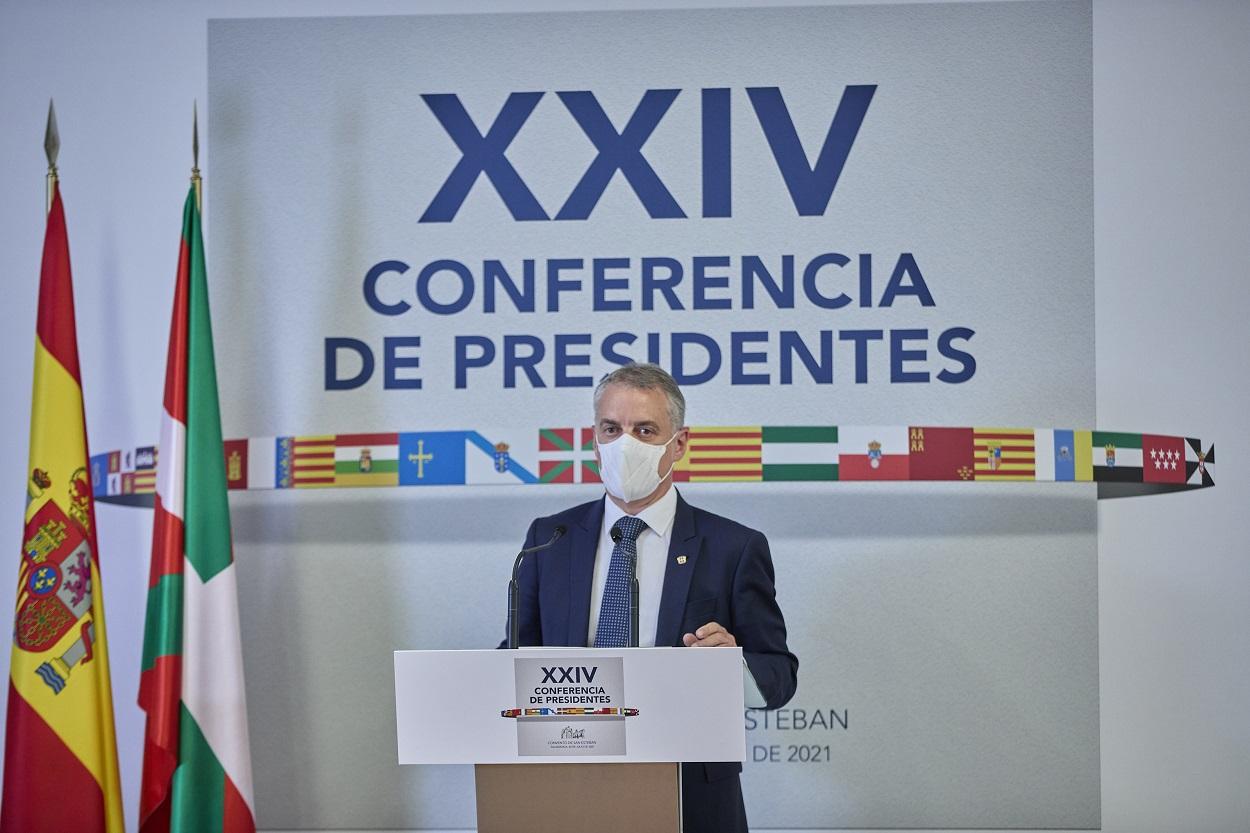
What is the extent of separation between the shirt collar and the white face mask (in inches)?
2.5

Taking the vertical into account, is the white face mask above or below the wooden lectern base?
above

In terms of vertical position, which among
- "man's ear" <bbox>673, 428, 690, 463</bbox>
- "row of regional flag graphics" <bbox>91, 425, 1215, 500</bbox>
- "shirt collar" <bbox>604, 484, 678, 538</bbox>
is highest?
"man's ear" <bbox>673, 428, 690, 463</bbox>

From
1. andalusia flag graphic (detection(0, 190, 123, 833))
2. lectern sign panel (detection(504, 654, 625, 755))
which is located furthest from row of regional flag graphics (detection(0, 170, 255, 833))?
lectern sign panel (detection(504, 654, 625, 755))

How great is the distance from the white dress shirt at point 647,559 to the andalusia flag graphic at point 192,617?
54.4 inches

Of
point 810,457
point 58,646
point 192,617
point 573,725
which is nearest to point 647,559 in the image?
point 573,725

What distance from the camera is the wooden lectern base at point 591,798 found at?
2115 millimetres

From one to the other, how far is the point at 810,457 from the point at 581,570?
138 cm

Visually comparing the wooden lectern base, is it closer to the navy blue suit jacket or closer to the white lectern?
the white lectern

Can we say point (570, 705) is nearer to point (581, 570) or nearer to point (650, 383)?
point (581, 570)

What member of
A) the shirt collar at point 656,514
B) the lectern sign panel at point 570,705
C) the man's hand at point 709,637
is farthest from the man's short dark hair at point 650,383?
the lectern sign panel at point 570,705

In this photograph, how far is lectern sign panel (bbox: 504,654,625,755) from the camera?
2.08m

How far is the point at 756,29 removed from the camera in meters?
3.98

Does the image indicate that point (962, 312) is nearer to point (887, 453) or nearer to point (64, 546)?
point (887, 453)

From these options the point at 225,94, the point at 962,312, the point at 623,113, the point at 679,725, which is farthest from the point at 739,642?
the point at 225,94
